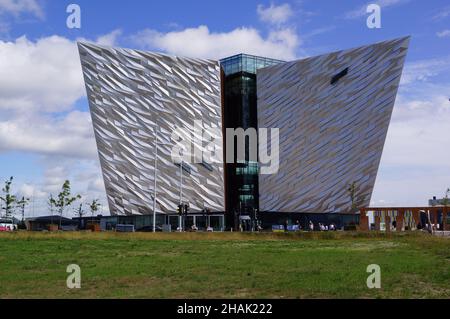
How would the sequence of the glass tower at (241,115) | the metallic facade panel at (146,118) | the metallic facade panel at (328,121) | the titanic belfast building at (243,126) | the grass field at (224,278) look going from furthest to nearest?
1. the glass tower at (241,115)
2. the metallic facade panel at (146,118)
3. the titanic belfast building at (243,126)
4. the metallic facade panel at (328,121)
5. the grass field at (224,278)

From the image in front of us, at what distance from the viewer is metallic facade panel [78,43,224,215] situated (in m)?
75.4

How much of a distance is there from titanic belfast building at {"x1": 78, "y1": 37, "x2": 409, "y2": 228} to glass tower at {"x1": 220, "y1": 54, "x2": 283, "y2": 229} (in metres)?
0.17

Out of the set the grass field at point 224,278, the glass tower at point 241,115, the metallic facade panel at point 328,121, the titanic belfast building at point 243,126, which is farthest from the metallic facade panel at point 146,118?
the grass field at point 224,278

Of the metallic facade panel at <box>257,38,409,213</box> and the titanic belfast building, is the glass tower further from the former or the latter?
the metallic facade panel at <box>257,38,409,213</box>

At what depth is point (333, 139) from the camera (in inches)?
2901

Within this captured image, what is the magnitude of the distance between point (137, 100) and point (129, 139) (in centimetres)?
566

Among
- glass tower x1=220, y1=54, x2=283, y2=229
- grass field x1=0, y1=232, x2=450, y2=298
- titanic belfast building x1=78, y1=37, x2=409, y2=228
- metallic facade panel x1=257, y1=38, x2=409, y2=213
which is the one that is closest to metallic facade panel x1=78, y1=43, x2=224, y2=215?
titanic belfast building x1=78, y1=37, x2=409, y2=228

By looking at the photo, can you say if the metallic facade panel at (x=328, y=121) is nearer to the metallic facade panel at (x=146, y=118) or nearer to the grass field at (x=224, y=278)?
the metallic facade panel at (x=146, y=118)

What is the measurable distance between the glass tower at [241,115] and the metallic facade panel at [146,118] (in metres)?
3.04

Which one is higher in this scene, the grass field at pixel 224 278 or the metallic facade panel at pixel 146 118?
the metallic facade panel at pixel 146 118

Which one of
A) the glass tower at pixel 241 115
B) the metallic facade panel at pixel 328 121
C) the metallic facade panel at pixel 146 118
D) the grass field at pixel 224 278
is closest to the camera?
the grass field at pixel 224 278

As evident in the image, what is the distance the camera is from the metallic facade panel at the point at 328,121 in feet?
228
